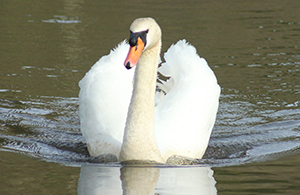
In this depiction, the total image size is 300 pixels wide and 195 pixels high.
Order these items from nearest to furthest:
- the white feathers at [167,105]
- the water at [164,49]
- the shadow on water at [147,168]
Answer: the shadow on water at [147,168], the water at [164,49], the white feathers at [167,105]

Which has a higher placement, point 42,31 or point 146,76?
point 146,76

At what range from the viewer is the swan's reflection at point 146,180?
5203 millimetres

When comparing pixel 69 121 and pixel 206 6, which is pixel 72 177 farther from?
pixel 206 6

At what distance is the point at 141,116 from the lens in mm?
5926

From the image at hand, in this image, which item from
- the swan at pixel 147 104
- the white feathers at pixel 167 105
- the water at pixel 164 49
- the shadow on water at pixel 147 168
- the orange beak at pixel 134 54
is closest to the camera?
the orange beak at pixel 134 54

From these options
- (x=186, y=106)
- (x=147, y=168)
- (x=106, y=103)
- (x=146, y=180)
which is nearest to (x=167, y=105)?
(x=186, y=106)

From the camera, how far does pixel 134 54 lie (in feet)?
17.2

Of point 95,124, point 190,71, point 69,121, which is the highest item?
point 190,71

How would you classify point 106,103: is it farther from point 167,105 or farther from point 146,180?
point 146,180

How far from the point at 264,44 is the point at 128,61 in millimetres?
8397

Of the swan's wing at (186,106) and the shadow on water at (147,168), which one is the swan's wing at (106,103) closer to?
the shadow on water at (147,168)

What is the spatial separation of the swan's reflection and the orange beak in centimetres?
115

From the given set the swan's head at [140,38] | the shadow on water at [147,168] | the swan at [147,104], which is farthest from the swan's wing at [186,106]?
the swan's head at [140,38]

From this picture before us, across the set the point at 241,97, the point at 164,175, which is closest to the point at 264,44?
the point at 241,97
